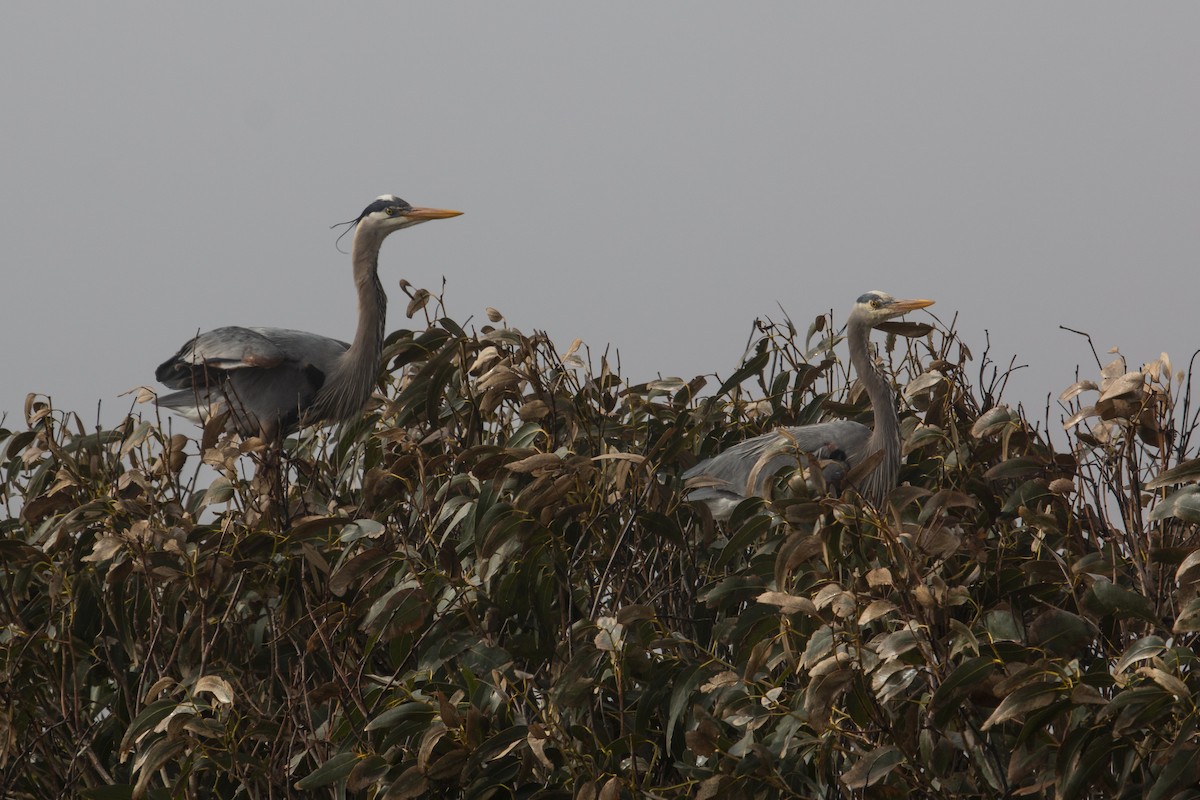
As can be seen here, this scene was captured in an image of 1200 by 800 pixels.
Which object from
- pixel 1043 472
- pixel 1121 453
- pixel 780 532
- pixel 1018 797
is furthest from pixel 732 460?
pixel 1018 797

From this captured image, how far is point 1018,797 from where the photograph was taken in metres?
2.72

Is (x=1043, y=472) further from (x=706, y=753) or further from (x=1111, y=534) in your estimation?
(x=706, y=753)

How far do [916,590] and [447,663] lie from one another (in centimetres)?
128

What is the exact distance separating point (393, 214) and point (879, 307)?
6.53 feet

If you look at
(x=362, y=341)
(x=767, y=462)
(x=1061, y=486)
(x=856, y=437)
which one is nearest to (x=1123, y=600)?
(x=1061, y=486)

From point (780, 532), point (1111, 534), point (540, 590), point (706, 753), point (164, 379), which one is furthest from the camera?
point (164, 379)

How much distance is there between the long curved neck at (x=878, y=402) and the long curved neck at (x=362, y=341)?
6.15 ft

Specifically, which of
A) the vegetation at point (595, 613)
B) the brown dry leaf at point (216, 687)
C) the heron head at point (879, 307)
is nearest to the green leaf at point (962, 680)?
the vegetation at point (595, 613)

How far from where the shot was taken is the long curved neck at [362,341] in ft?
18.3

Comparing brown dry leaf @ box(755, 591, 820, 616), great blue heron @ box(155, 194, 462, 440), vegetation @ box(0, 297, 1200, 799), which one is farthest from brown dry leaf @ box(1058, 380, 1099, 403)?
great blue heron @ box(155, 194, 462, 440)

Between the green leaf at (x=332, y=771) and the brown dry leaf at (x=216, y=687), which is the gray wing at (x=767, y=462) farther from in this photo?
the brown dry leaf at (x=216, y=687)

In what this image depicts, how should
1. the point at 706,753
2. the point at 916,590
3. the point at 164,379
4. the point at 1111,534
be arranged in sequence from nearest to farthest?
the point at 916,590, the point at 706,753, the point at 1111,534, the point at 164,379

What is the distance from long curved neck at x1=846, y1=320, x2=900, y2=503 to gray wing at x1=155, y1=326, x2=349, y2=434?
2125 millimetres

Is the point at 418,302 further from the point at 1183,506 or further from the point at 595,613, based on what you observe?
the point at 1183,506
